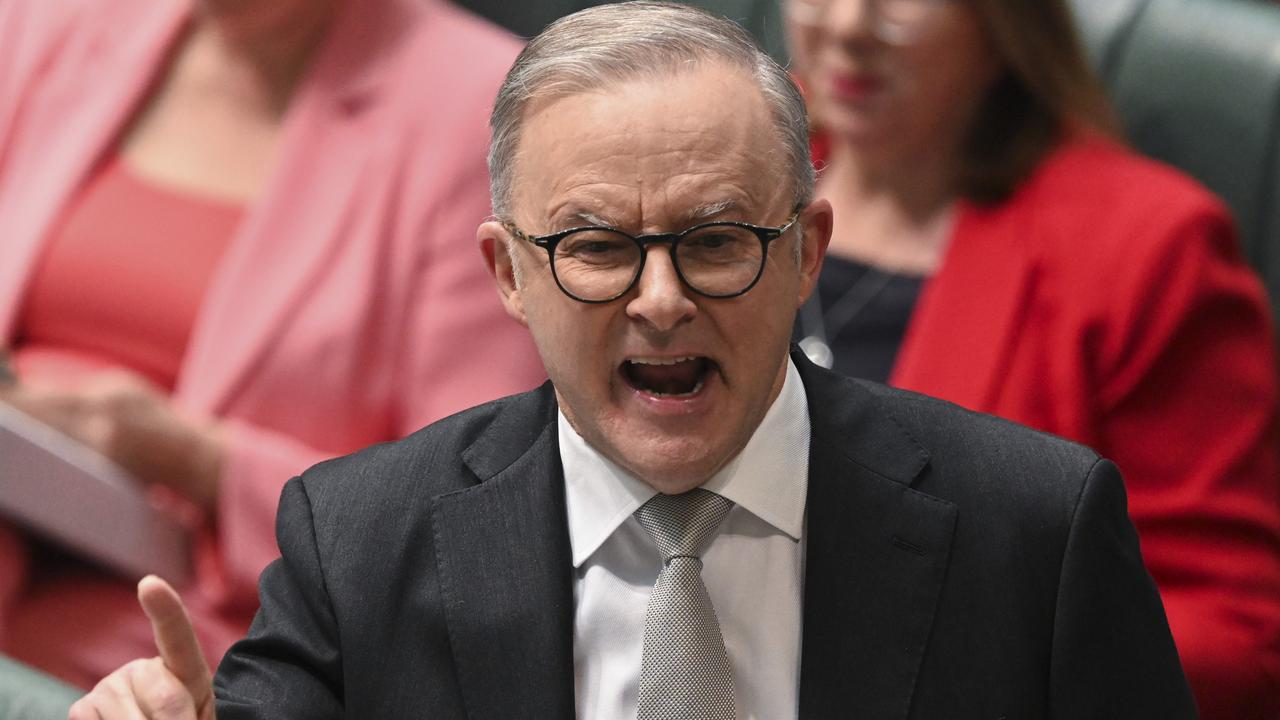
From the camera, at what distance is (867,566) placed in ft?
4.31

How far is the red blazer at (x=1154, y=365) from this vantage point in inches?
80.6

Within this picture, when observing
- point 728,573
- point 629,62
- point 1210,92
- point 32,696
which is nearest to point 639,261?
point 629,62

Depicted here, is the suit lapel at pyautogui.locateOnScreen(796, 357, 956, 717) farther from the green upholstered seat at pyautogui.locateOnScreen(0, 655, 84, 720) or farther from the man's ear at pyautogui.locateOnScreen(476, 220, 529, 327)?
the green upholstered seat at pyautogui.locateOnScreen(0, 655, 84, 720)

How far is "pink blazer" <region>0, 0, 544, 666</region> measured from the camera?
6.85 ft

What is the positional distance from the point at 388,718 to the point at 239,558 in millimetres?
790

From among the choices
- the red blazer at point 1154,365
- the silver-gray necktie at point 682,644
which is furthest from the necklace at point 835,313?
the silver-gray necktie at point 682,644

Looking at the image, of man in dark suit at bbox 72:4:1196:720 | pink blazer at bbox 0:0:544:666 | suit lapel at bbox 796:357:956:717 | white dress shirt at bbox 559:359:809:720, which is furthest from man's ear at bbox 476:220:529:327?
pink blazer at bbox 0:0:544:666

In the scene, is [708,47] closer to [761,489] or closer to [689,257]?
[689,257]

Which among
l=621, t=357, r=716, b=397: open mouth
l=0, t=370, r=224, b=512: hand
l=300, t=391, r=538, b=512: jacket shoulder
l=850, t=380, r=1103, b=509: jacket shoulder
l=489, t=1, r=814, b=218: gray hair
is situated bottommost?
l=0, t=370, r=224, b=512: hand

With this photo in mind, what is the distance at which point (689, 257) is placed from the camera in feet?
4.02

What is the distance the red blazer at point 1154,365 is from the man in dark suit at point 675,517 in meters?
0.75

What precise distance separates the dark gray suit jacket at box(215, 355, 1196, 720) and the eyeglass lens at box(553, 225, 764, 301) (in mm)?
181

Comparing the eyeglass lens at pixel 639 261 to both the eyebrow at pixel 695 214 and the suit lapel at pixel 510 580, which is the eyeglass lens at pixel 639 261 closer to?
the eyebrow at pixel 695 214

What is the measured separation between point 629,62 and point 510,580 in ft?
1.26
